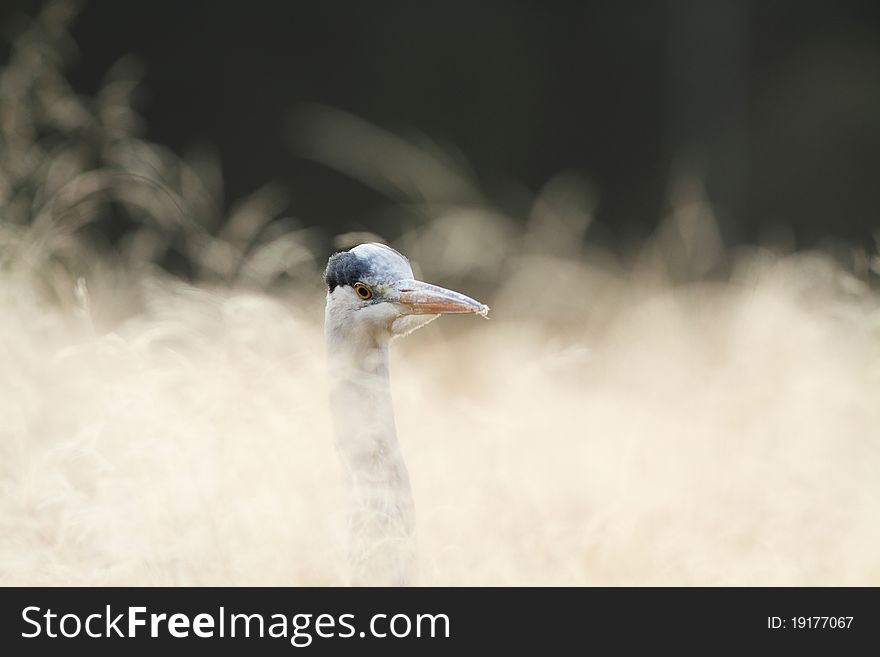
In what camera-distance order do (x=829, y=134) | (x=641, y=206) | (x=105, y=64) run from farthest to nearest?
(x=641, y=206) < (x=829, y=134) < (x=105, y=64)

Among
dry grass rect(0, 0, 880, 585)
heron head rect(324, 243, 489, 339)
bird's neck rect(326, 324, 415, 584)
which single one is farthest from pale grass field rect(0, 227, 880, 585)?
heron head rect(324, 243, 489, 339)

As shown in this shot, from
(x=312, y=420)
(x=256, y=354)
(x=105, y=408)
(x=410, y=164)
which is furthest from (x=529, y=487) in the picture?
(x=410, y=164)

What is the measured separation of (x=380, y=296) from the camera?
1.48m

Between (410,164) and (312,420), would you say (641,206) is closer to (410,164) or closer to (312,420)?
(410,164)

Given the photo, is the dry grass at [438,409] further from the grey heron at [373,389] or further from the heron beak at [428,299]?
the heron beak at [428,299]

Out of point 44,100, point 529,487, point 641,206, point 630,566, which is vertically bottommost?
point 630,566

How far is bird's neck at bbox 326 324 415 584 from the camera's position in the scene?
145cm

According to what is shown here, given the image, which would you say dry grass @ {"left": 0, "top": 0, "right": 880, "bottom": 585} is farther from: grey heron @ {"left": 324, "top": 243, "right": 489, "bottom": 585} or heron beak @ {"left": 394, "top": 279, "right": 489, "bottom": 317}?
heron beak @ {"left": 394, "top": 279, "right": 489, "bottom": 317}

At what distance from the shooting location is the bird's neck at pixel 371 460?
1446mm

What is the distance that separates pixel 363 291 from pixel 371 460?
235mm

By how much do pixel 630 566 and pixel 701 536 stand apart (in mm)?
215

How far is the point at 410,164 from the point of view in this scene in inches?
107

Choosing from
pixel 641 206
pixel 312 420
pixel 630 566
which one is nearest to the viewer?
pixel 630 566

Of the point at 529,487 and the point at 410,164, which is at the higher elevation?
the point at 410,164
